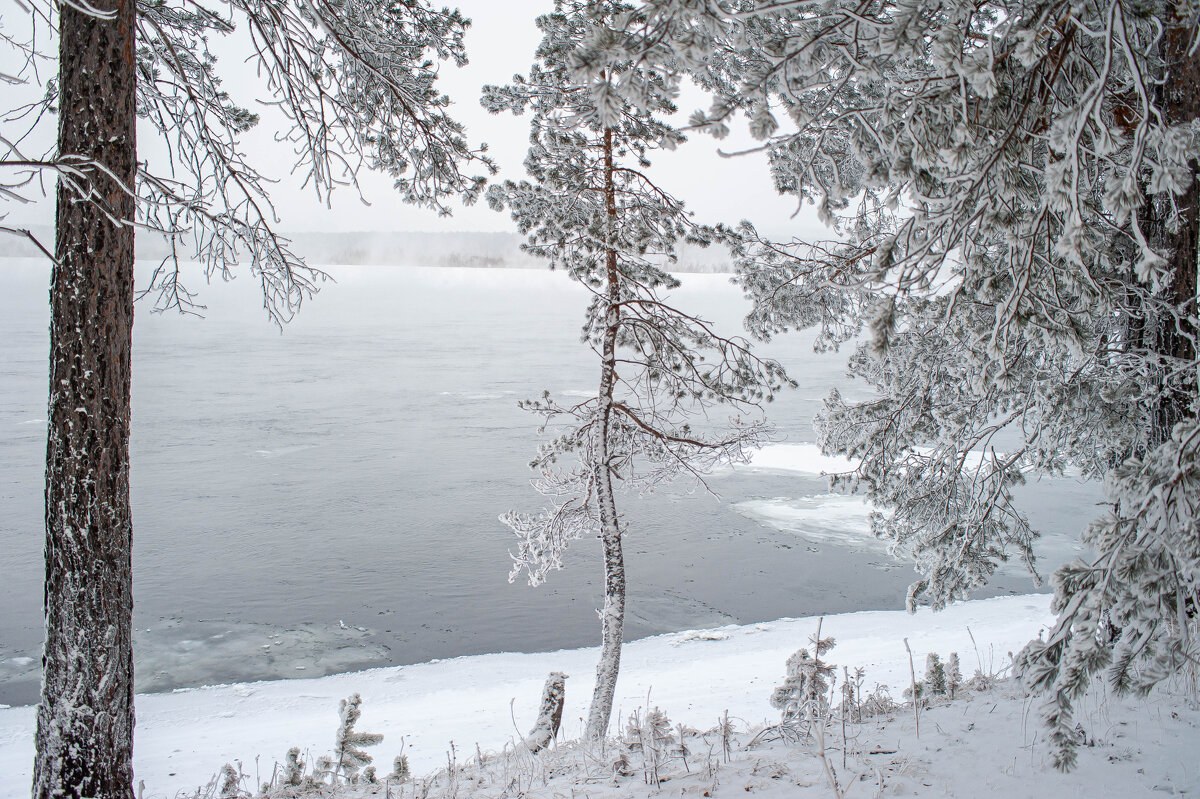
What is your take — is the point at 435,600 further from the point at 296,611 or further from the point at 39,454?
the point at 39,454

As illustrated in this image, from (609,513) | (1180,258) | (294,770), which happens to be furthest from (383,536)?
(1180,258)

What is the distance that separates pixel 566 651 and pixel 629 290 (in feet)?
23.2

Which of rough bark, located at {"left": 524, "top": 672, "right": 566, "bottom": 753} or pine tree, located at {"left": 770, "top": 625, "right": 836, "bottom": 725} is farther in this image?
rough bark, located at {"left": 524, "top": 672, "right": 566, "bottom": 753}

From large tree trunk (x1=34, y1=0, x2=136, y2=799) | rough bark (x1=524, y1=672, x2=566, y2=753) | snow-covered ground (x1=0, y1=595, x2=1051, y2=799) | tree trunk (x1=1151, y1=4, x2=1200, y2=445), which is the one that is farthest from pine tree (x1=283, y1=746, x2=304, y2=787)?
tree trunk (x1=1151, y1=4, x2=1200, y2=445)

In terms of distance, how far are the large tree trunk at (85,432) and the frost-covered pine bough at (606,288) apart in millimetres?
4349

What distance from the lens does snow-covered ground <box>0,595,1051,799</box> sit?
29.2 ft

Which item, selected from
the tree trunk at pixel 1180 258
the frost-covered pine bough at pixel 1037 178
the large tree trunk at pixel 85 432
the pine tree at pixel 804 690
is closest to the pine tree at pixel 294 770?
the large tree trunk at pixel 85 432

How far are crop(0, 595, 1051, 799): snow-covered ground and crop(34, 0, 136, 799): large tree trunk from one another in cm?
303

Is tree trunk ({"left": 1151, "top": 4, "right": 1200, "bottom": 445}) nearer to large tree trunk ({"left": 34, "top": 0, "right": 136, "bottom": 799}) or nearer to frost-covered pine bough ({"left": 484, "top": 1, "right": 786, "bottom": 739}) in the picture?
frost-covered pine bough ({"left": 484, "top": 1, "right": 786, "bottom": 739})

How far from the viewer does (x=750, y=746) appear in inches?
217

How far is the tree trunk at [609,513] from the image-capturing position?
326 inches

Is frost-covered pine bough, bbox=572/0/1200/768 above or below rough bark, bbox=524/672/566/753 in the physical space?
above

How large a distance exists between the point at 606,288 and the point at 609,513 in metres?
2.53

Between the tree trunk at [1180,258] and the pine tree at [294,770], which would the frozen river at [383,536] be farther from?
the tree trunk at [1180,258]
